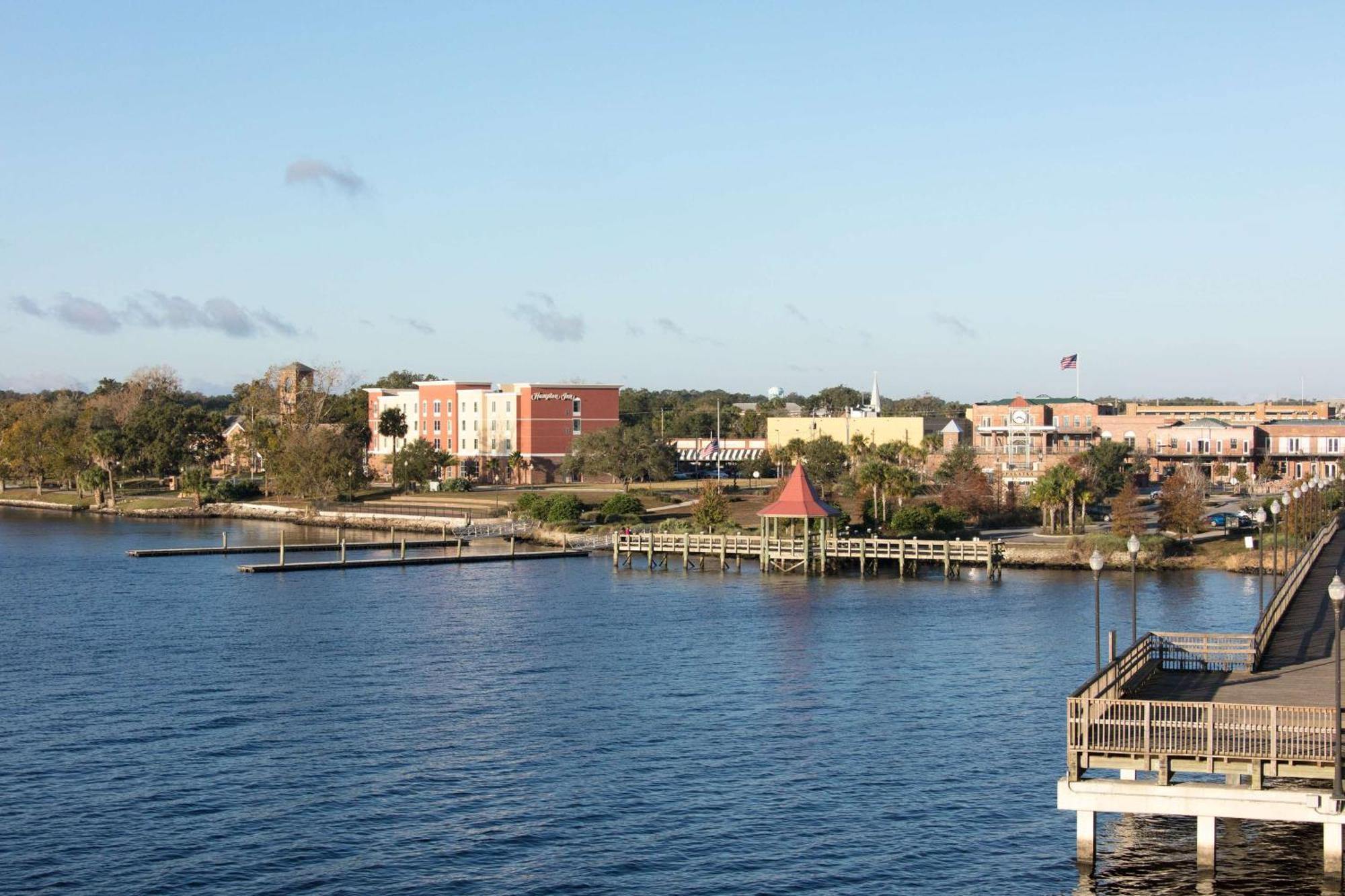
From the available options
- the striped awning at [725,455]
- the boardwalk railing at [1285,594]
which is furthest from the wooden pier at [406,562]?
the striped awning at [725,455]

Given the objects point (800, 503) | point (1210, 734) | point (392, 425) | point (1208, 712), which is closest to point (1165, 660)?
point (1208, 712)

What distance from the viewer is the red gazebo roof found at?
8175cm

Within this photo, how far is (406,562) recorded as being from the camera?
8738cm

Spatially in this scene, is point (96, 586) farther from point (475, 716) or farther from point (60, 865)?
point (60, 865)

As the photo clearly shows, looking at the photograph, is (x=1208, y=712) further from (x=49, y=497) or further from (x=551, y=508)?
(x=49, y=497)

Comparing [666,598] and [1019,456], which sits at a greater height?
[1019,456]

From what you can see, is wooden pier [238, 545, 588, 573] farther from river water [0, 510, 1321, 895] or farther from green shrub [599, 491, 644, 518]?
green shrub [599, 491, 644, 518]

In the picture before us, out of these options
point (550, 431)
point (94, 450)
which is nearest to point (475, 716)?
point (550, 431)

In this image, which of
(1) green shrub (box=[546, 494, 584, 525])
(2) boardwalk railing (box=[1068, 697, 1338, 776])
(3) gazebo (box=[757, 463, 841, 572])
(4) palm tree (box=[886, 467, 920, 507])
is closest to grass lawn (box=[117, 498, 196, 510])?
(1) green shrub (box=[546, 494, 584, 525])

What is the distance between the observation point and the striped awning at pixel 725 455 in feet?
468

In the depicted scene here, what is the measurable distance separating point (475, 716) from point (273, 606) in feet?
92.0

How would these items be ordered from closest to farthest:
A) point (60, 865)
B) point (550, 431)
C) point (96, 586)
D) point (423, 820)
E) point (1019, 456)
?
point (60, 865), point (423, 820), point (96, 586), point (1019, 456), point (550, 431)

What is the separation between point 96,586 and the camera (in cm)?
7581

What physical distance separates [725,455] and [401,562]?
67.4 meters
